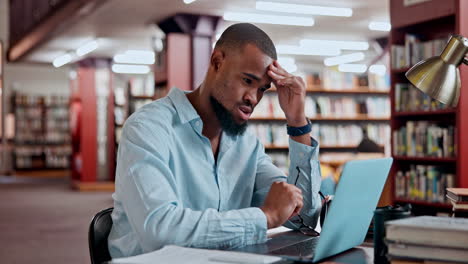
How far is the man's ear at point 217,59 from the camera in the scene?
1.72 m

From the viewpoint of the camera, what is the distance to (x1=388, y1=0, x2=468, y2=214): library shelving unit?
189 inches

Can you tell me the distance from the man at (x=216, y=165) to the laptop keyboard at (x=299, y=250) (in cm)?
7

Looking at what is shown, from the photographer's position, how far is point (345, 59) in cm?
1257

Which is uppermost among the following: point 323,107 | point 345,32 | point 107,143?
point 345,32

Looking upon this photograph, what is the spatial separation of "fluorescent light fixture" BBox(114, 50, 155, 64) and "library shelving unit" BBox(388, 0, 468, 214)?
23.8ft

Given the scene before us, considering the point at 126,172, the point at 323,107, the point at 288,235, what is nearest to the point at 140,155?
the point at 126,172

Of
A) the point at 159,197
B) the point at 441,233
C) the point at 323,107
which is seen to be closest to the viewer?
the point at 441,233

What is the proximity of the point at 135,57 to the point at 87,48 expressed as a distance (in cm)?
159

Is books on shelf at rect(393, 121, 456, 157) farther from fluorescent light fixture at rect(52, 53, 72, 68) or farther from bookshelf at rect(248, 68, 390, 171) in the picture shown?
fluorescent light fixture at rect(52, 53, 72, 68)

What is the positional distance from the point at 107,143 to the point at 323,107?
6.20m

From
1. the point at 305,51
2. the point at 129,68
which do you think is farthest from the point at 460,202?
the point at 129,68

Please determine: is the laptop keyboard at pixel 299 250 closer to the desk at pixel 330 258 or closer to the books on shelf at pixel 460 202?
the desk at pixel 330 258

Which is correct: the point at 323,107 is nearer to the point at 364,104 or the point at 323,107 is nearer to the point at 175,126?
the point at 364,104

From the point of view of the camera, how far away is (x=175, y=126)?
5.61 ft
